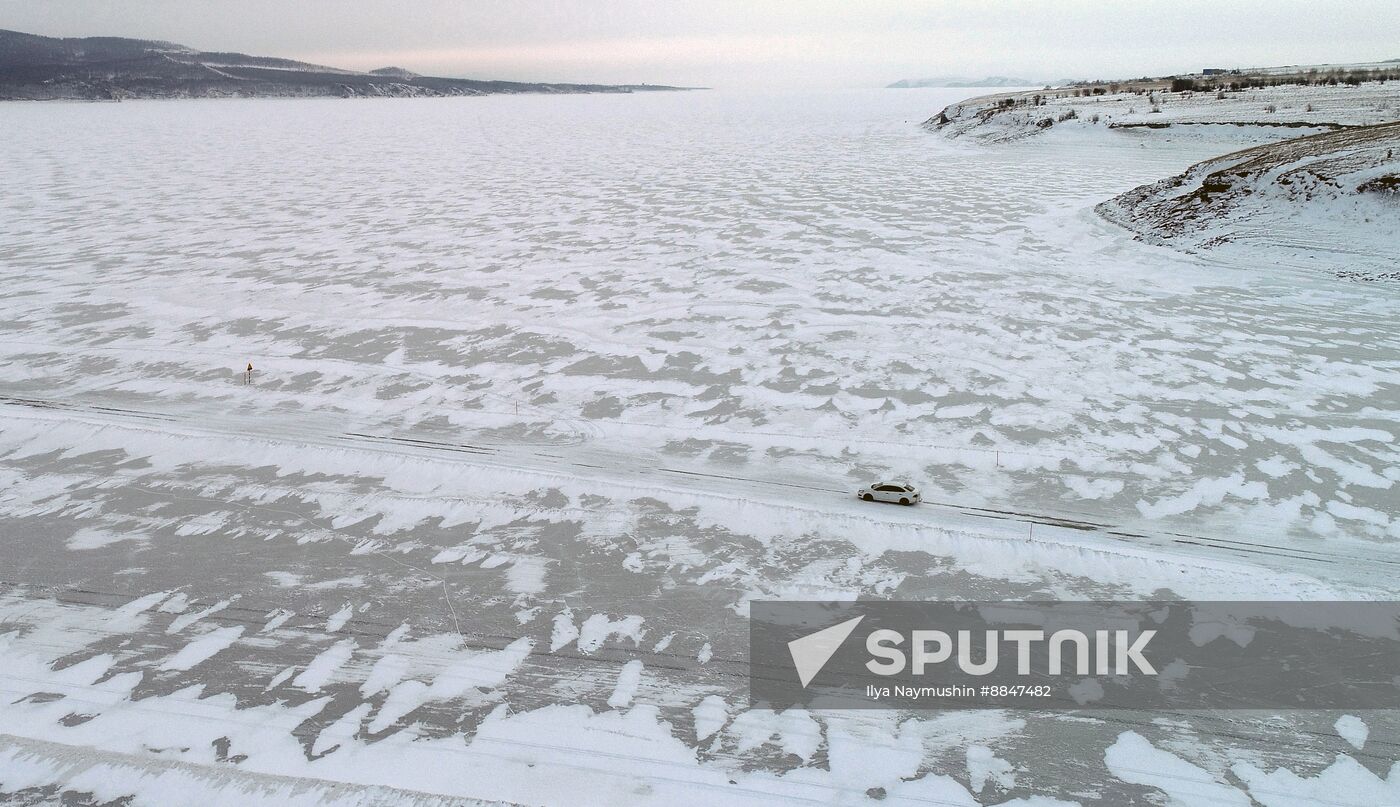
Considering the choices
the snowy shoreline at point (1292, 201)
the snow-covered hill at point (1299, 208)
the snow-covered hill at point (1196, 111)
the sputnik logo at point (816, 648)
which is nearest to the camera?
the sputnik logo at point (816, 648)

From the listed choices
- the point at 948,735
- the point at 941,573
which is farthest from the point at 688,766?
the point at 941,573

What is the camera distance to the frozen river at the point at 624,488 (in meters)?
6.77

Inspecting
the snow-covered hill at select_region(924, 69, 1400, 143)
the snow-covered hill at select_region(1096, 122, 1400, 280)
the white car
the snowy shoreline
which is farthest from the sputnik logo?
the snow-covered hill at select_region(924, 69, 1400, 143)

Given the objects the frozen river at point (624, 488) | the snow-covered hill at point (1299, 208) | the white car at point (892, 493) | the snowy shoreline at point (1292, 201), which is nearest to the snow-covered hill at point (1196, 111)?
the snowy shoreline at point (1292, 201)

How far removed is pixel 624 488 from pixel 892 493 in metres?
3.54

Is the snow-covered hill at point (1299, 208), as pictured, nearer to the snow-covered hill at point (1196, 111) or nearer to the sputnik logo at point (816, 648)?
the snow-covered hill at point (1196, 111)

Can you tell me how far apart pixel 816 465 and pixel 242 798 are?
24.8 ft

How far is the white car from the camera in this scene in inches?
394

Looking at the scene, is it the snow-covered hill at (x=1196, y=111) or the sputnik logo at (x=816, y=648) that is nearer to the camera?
the sputnik logo at (x=816, y=648)

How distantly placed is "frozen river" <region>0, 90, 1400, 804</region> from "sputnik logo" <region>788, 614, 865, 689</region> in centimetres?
59

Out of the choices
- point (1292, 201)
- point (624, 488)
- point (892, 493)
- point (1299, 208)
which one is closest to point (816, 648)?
point (892, 493)

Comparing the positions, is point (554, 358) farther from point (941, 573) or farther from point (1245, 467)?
point (1245, 467)

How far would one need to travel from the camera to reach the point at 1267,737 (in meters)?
6.72

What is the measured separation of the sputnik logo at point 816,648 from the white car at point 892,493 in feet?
7.48
